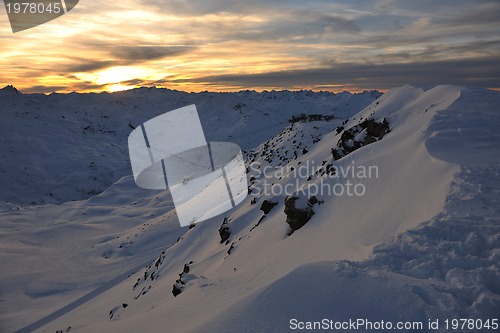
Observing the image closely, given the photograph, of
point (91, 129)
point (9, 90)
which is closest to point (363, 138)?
point (91, 129)

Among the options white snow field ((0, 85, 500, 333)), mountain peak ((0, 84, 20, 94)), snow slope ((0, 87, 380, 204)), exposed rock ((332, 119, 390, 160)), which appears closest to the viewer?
white snow field ((0, 85, 500, 333))

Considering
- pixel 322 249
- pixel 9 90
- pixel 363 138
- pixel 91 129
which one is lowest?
pixel 322 249

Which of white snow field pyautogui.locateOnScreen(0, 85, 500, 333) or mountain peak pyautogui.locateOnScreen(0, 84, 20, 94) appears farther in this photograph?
mountain peak pyautogui.locateOnScreen(0, 84, 20, 94)

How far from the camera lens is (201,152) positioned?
6091cm

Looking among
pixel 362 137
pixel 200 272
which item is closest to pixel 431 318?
pixel 200 272

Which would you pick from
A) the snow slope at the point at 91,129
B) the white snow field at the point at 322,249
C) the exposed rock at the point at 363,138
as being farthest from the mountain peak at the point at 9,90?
the exposed rock at the point at 363,138

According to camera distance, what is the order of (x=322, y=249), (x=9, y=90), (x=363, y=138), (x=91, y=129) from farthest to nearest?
1. (x=9, y=90)
2. (x=91, y=129)
3. (x=363, y=138)
4. (x=322, y=249)

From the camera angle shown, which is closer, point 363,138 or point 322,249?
point 322,249

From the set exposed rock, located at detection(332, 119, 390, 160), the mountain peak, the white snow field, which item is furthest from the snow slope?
exposed rock, located at detection(332, 119, 390, 160)

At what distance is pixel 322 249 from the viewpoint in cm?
706

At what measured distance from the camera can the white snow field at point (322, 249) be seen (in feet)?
14.1

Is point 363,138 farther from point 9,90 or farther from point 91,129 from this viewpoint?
point 9,90

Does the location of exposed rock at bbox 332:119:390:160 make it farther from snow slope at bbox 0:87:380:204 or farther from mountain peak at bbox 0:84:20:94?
mountain peak at bbox 0:84:20:94

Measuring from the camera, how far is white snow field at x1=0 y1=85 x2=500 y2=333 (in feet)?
14.1
